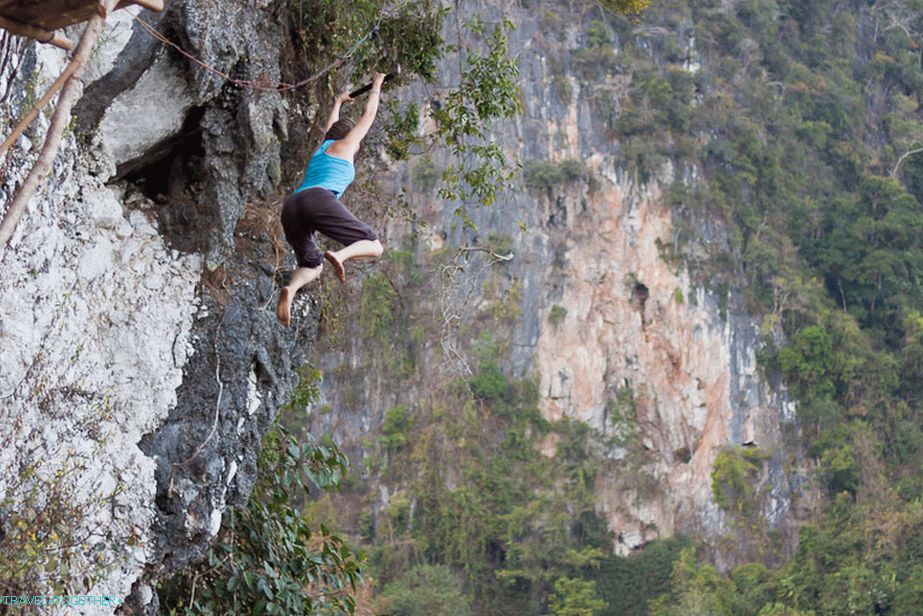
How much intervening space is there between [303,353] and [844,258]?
19292mm

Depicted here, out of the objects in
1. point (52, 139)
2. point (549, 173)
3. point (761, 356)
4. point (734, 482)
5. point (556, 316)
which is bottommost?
point (52, 139)

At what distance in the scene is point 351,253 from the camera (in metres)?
3.61

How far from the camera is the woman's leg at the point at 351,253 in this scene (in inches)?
139

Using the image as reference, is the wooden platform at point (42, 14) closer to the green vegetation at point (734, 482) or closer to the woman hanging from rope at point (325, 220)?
the woman hanging from rope at point (325, 220)

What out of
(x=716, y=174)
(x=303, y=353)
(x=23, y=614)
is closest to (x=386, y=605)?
(x=716, y=174)

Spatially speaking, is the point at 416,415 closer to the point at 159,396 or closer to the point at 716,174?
the point at 716,174

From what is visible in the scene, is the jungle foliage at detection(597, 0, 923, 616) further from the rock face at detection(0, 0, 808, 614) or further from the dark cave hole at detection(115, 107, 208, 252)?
the dark cave hole at detection(115, 107, 208, 252)

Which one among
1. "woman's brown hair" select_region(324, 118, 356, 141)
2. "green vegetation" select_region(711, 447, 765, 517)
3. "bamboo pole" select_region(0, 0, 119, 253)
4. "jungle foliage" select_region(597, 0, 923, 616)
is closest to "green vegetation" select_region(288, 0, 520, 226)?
"woman's brown hair" select_region(324, 118, 356, 141)

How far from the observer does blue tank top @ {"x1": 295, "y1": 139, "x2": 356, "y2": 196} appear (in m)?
3.71

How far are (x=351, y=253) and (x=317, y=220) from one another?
130 millimetres

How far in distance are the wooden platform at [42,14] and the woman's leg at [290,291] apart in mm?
1007

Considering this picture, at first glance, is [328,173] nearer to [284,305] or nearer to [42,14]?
[284,305]

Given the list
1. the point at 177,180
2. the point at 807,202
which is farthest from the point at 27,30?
the point at 807,202

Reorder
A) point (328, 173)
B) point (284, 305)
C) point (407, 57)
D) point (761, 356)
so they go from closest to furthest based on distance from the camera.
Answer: point (284, 305) → point (328, 173) → point (407, 57) → point (761, 356)
